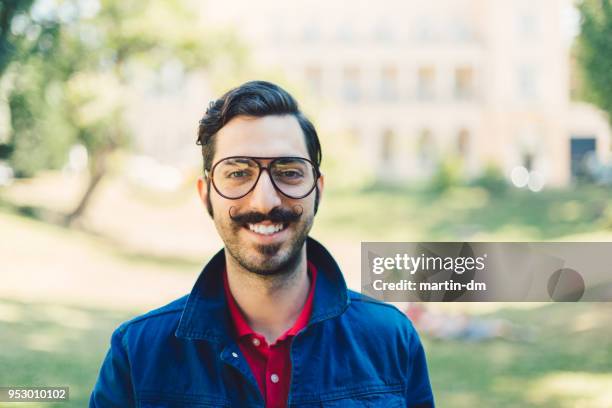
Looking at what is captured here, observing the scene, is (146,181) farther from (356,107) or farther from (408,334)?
(408,334)

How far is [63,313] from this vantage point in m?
3.06

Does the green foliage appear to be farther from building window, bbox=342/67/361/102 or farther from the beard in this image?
the beard

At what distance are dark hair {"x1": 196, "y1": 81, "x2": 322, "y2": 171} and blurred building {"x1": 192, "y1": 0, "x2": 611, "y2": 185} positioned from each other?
2.09m

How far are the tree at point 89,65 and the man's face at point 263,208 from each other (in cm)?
227

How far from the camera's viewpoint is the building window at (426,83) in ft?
11.2

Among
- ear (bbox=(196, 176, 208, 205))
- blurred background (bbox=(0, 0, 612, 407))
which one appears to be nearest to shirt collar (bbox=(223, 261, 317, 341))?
ear (bbox=(196, 176, 208, 205))

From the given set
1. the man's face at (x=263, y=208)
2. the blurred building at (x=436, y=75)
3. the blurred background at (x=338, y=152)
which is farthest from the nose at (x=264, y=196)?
the blurred building at (x=436, y=75)

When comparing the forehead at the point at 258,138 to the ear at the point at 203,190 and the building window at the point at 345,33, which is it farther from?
the building window at the point at 345,33

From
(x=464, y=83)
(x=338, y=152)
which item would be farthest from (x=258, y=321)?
(x=464, y=83)

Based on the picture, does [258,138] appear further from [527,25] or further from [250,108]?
[527,25]

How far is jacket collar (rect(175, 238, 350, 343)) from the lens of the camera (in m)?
1.10

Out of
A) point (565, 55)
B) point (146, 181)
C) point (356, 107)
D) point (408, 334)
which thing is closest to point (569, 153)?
point (565, 55)

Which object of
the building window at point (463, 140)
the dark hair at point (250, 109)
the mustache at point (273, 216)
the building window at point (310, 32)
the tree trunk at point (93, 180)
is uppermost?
the building window at point (310, 32)

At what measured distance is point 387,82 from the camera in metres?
3.43
